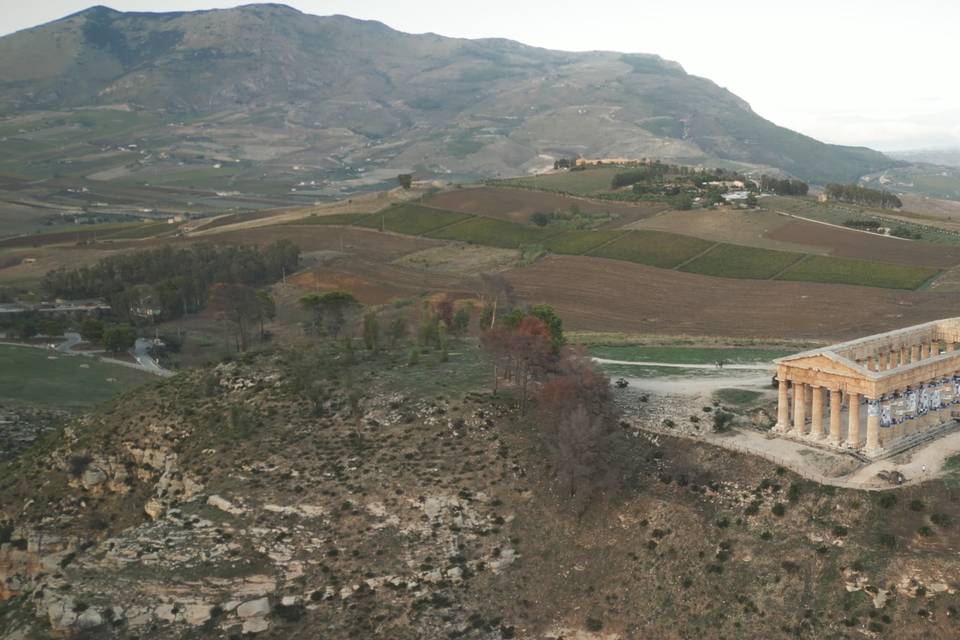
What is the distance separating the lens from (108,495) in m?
66.1

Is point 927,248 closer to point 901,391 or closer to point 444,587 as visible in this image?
point 901,391

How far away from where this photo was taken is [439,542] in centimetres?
5319

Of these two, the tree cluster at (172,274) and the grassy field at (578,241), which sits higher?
the grassy field at (578,241)

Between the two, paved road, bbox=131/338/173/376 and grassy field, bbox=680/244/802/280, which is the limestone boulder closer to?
paved road, bbox=131/338/173/376

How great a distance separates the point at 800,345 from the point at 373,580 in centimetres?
5273

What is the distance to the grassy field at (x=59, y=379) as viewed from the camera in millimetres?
87812

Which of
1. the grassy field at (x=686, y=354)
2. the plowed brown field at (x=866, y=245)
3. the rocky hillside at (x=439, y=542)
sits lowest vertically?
the rocky hillside at (x=439, y=542)

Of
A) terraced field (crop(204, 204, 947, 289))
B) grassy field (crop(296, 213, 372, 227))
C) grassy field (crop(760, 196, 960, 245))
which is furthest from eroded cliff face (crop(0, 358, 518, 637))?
grassy field (crop(760, 196, 960, 245))

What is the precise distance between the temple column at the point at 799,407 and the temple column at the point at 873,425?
4.46 metres

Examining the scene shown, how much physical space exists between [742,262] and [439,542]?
90.4 m

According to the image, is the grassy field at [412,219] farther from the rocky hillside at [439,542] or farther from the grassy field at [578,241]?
the rocky hillside at [439,542]

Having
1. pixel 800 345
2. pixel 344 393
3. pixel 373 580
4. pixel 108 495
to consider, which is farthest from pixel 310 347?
pixel 800 345

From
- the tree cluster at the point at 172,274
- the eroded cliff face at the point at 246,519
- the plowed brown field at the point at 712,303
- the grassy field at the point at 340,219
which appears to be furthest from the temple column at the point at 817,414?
the grassy field at the point at 340,219

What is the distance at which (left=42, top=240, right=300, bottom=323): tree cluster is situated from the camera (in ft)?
420
